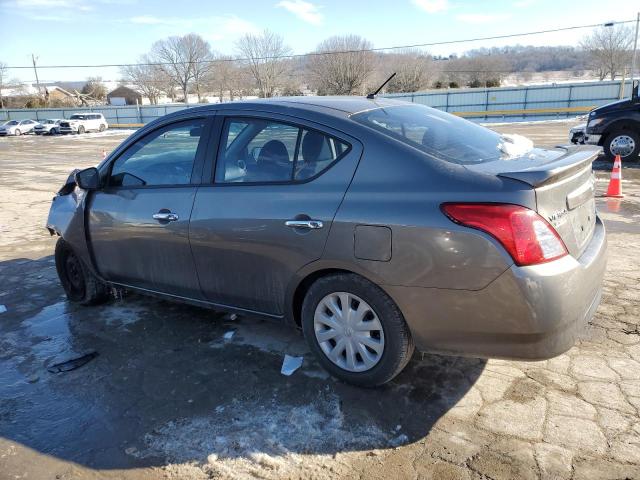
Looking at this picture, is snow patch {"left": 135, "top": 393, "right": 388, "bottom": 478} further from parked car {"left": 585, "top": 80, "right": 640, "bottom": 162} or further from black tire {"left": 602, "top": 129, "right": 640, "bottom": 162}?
black tire {"left": 602, "top": 129, "right": 640, "bottom": 162}

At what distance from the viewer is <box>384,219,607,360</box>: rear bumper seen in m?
2.39

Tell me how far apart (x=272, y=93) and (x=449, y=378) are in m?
75.3

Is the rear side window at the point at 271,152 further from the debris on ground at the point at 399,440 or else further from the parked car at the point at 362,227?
the debris on ground at the point at 399,440

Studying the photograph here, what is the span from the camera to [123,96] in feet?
289

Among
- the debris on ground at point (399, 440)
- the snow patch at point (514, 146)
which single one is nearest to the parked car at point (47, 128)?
the snow patch at point (514, 146)

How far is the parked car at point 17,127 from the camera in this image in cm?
4119

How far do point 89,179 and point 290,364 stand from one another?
218 centimetres

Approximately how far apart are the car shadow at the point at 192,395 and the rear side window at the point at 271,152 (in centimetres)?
126

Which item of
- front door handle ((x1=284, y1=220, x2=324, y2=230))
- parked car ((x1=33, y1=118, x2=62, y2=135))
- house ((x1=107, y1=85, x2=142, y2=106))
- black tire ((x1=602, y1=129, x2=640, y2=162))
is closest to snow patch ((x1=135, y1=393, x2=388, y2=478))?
front door handle ((x1=284, y1=220, x2=324, y2=230))

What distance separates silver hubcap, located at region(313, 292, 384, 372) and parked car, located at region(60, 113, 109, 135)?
43.3m

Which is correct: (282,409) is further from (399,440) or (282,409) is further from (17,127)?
(17,127)

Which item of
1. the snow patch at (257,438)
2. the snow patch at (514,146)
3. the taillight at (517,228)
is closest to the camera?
the taillight at (517,228)

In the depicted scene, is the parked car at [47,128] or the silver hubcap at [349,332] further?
the parked car at [47,128]

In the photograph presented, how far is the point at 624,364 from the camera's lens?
320cm
